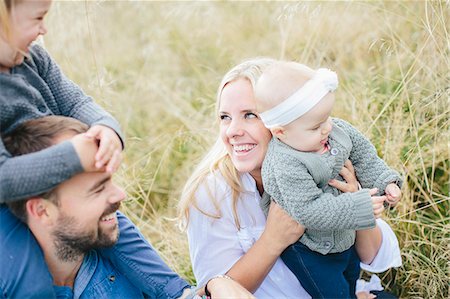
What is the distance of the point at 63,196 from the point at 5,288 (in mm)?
321

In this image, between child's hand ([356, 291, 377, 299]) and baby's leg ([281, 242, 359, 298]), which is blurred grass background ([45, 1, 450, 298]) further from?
baby's leg ([281, 242, 359, 298])

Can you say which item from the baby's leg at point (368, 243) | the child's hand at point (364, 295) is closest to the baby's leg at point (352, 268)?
the baby's leg at point (368, 243)

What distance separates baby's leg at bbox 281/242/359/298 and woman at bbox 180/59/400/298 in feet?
0.20

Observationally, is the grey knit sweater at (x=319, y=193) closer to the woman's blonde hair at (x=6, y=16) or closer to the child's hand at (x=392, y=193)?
the child's hand at (x=392, y=193)

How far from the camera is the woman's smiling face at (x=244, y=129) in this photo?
95.1 inches

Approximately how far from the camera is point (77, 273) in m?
2.28

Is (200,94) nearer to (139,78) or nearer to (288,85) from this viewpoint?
(139,78)

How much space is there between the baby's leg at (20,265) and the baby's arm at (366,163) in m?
1.14

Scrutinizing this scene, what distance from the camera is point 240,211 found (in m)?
2.55

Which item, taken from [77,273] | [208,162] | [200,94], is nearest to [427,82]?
[208,162]

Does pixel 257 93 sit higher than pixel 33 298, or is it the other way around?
pixel 257 93

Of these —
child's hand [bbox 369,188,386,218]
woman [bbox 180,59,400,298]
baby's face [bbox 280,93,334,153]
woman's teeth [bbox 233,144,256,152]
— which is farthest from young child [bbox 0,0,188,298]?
child's hand [bbox 369,188,386,218]

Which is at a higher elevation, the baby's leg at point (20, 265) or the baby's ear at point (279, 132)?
the baby's ear at point (279, 132)

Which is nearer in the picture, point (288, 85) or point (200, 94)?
point (288, 85)
